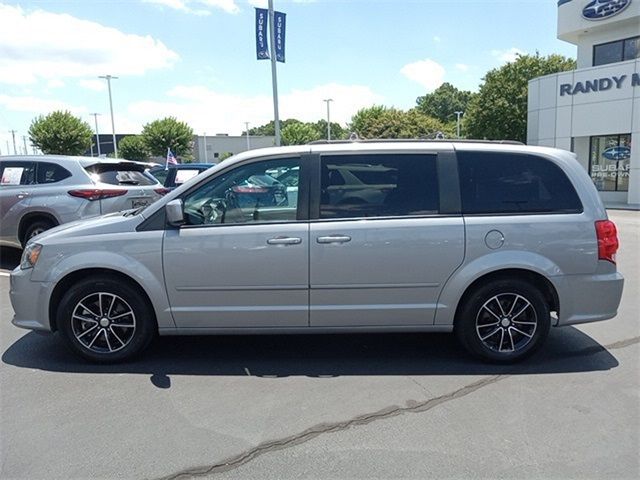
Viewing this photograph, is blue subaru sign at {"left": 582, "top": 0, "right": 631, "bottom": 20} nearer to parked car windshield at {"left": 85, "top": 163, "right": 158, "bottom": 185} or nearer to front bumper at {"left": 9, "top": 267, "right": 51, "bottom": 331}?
parked car windshield at {"left": 85, "top": 163, "right": 158, "bottom": 185}

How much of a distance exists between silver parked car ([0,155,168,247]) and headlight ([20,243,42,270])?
11.9 feet

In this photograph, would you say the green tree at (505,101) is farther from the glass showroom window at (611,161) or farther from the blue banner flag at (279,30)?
the blue banner flag at (279,30)

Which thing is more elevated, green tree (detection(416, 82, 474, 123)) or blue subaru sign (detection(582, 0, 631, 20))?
green tree (detection(416, 82, 474, 123))

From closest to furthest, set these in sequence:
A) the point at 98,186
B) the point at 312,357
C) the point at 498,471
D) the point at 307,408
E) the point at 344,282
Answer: the point at 498,471 → the point at 307,408 → the point at 344,282 → the point at 312,357 → the point at 98,186

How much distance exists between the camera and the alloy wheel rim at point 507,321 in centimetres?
416

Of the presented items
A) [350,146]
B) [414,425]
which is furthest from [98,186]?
[414,425]

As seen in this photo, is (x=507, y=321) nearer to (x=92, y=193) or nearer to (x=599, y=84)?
(x=92, y=193)

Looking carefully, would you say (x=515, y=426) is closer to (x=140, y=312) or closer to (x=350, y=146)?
(x=350, y=146)

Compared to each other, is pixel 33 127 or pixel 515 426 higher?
pixel 33 127

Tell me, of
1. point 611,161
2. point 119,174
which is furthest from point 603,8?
point 119,174

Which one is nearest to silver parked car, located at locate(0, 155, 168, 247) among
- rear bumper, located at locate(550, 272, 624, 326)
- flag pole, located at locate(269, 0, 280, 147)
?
rear bumper, located at locate(550, 272, 624, 326)

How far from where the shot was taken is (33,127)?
47.6 m

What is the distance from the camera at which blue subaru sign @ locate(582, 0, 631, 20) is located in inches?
809

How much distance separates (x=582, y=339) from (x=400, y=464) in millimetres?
2853
